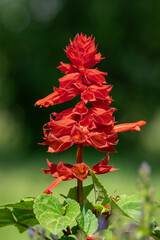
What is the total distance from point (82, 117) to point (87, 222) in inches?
10.0

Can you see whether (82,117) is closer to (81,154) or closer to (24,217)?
(81,154)

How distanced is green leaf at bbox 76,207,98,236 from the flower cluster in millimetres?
87

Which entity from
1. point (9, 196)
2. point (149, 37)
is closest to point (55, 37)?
point (149, 37)

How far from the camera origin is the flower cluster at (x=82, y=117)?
1.12 m

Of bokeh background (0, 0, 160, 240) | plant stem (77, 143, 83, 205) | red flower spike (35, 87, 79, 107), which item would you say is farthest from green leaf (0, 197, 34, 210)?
bokeh background (0, 0, 160, 240)

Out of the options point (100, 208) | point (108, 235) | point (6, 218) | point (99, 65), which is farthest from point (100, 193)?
point (99, 65)

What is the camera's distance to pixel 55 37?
25.9 feet

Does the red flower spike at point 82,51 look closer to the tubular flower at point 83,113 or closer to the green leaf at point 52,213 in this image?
the tubular flower at point 83,113

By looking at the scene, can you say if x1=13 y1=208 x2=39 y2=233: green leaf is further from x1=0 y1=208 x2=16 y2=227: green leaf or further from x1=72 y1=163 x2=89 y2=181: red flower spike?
x1=72 y1=163 x2=89 y2=181: red flower spike

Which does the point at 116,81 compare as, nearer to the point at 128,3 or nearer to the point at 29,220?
the point at 128,3

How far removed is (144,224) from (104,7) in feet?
23.9

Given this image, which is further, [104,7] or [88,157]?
[104,7]

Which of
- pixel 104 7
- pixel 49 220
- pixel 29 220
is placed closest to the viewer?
pixel 49 220

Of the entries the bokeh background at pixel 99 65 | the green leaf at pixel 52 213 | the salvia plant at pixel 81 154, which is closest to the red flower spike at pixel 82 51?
the salvia plant at pixel 81 154
